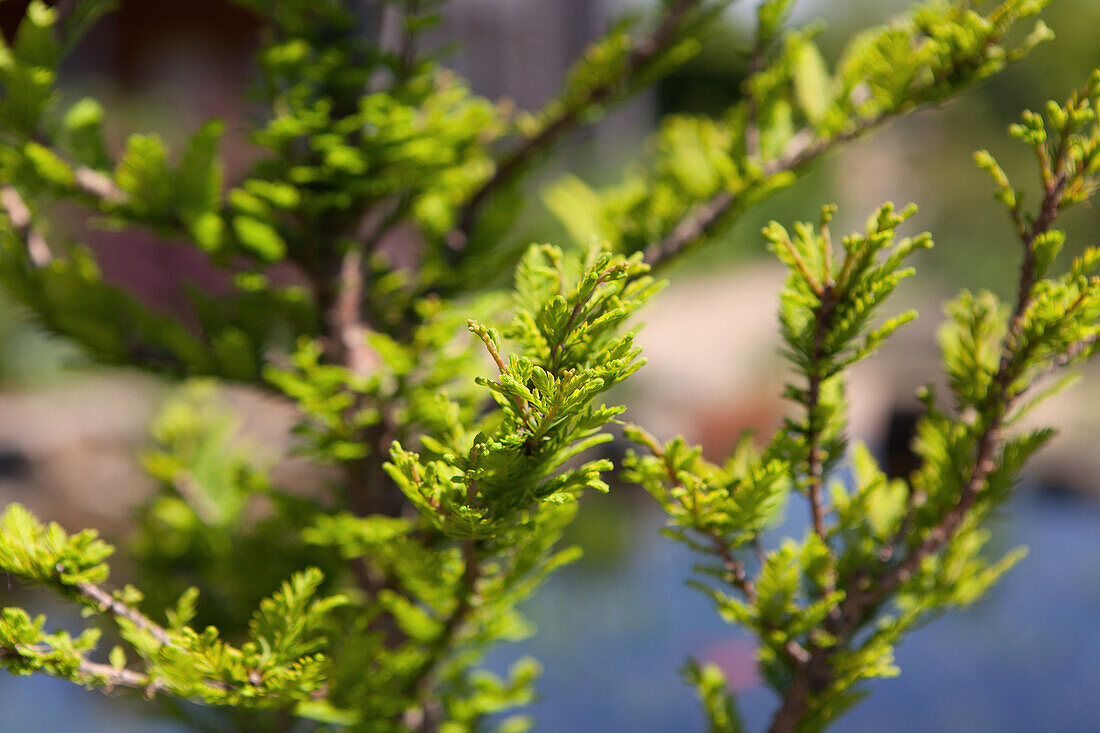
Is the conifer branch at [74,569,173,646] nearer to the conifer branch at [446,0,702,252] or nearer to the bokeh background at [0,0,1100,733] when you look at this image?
the bokeh background at [0,0,1100,733]

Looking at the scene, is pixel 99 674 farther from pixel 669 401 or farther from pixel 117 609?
pixel 669 401

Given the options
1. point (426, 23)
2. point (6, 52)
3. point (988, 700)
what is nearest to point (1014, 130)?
point (426, 23)

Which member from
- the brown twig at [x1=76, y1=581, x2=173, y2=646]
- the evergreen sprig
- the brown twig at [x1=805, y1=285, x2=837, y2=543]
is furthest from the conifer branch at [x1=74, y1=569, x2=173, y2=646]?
the brown twig at [x1=805, y1=285, x2=837, y2=543]

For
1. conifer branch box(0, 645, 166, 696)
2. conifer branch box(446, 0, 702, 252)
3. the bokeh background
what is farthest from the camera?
the bokeh background

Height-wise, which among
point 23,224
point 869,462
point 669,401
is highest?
point 669,401

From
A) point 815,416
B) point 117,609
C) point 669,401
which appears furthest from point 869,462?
point 669,401

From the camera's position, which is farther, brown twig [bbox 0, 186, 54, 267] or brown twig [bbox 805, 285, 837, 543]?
brown twig [bbox 0, 186, 54, 267]

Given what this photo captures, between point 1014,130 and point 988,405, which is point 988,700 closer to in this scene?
point 988,405

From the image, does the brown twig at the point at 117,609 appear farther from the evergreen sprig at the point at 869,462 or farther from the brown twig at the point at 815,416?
the brown twig at the point at 815,416

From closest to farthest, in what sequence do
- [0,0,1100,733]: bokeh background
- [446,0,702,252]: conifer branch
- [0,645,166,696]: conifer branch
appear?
[0,645,166,696]: conifer branch, [446,0,702,252]: conifer branch, [0,0,1100,733]: bokeh background
